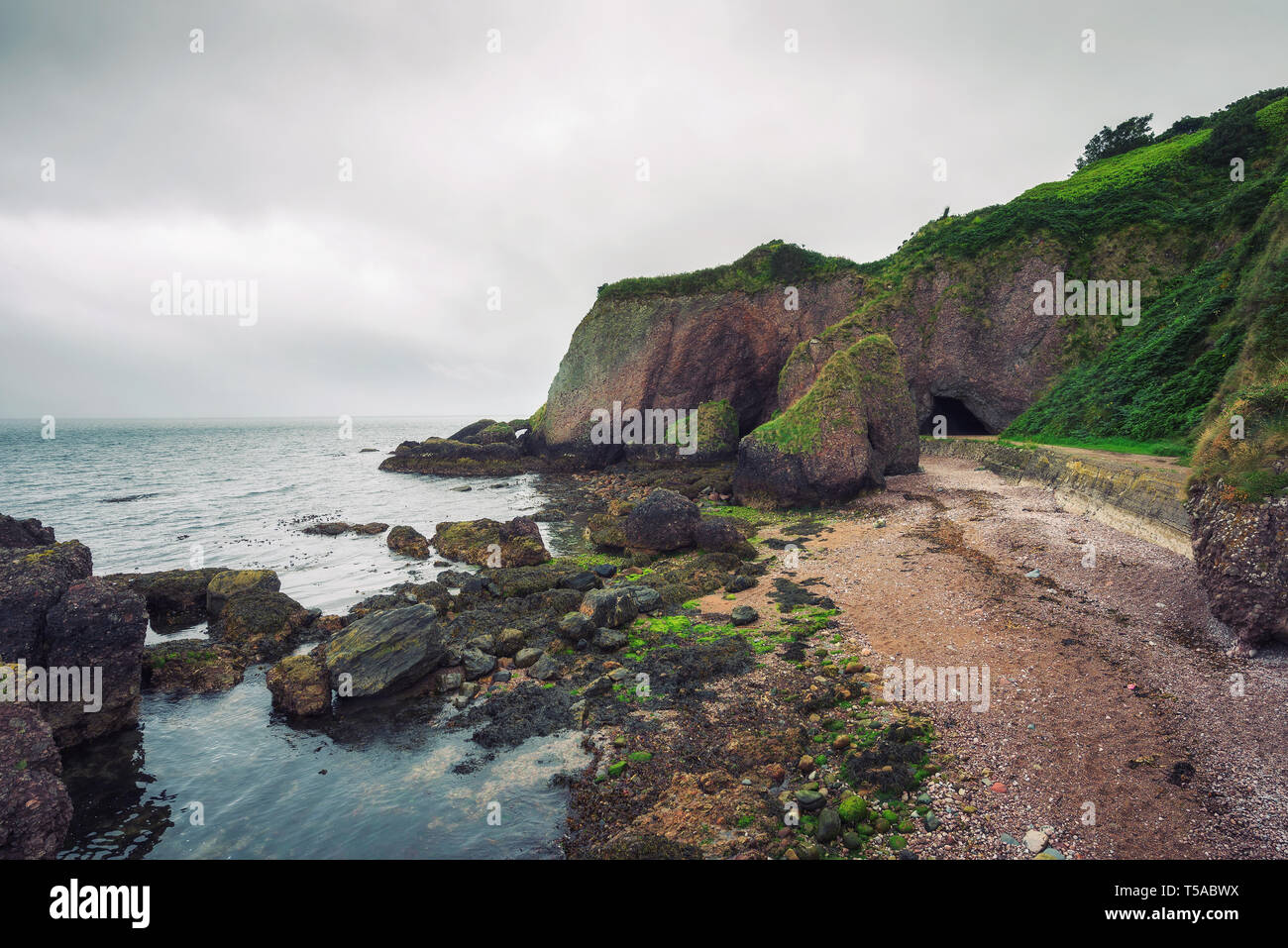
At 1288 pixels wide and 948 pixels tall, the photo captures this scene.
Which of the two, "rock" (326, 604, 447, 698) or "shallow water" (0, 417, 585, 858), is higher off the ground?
"rock" (326, 604, 447, 698)

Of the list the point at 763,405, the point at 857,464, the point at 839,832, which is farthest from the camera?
the point at 763,405

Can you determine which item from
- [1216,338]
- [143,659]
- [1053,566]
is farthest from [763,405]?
[143,659]

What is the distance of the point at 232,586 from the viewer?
14.0 m

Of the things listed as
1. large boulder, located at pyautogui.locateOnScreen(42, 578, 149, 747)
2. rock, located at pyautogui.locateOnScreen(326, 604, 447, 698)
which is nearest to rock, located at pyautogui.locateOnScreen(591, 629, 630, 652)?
rock, located at pyautogui.locateOnScreen(326, 604, 447, 698)

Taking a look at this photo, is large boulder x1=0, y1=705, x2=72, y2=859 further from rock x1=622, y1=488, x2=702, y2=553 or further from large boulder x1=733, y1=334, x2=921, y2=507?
large boulder x1=733, y1=334, x2=921, y2=507

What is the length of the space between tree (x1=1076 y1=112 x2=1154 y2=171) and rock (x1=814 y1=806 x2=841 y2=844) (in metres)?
55.9

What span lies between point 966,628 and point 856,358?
16.4m

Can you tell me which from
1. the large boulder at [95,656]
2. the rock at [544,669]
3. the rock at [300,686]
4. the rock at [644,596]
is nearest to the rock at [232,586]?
the large boulder at [95,656]

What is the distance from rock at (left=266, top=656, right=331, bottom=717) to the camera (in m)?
9.48

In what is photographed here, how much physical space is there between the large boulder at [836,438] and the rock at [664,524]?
20.4 ft

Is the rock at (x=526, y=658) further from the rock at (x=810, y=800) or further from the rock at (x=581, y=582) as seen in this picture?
the rock at (x=810, y=800)

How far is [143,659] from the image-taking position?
10805 millimetres

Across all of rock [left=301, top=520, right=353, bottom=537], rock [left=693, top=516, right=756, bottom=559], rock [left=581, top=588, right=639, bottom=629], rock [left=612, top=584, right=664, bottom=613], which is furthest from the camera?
rock [left=301, top=520, right=353, bottom=537]
